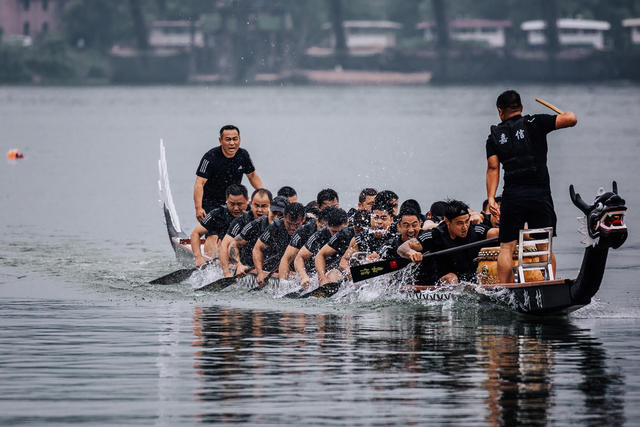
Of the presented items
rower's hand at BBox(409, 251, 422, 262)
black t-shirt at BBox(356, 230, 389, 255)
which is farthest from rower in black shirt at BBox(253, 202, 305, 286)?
rower's hand at BBox(409, 251, 422, 262)

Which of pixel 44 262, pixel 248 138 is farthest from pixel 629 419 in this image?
pixel 248 138

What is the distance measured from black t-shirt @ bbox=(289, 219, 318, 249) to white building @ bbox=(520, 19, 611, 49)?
117151 millimetres

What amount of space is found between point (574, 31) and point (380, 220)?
12201 centimetres

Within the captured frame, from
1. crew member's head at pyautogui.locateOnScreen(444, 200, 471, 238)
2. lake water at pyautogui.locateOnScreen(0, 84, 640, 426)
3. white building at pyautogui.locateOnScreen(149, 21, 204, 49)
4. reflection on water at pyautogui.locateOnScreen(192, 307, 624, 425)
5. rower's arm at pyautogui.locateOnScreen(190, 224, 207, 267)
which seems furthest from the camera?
white building at pyautogui.locateOnScreen(149, 21, 204, 49)

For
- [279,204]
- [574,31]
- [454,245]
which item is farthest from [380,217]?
[574,31]

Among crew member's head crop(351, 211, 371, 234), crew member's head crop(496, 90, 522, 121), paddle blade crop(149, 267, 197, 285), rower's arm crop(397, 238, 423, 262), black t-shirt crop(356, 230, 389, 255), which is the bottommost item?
paddle blade crop(149, 267, 197, 285)

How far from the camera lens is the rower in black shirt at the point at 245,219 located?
18.9 metres

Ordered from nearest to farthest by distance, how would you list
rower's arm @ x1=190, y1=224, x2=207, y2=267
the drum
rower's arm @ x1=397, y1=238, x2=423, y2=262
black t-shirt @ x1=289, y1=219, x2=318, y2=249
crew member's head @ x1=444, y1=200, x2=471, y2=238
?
crew member's head @ x1=444, y1=200, x2=471, y2=238, rower's arm @ x1=397, y1=238, x2=423, y2=262, the drum, black t-shirt @ x1=289, y1=219, x2=318, y2=249, rower's arm @ x1=190, y1=224, x2=207, y2=267

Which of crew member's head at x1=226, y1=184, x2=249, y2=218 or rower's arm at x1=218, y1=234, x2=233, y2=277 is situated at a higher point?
crew member's head at x1=226, y1=184, x2=249, y2=218

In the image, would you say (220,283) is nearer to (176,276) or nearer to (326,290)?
(176,276)

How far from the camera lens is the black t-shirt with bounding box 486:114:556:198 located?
48.7 ft

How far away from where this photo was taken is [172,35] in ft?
463

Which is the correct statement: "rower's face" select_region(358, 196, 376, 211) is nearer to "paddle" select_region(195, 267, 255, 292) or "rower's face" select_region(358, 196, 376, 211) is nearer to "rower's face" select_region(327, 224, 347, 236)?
"rower's face" select_region(327, 224, 347, 236)

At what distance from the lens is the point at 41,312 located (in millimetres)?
17562
